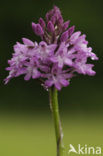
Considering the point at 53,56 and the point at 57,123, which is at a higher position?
the point at 53,56

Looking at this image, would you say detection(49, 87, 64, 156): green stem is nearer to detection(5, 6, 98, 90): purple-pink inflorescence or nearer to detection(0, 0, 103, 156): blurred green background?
detection(5, 6, 98, 90): purple-pink inflorescence

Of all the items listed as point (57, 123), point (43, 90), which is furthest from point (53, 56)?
point (43, 90)

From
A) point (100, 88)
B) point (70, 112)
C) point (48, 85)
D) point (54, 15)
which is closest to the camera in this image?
point (48, 85)

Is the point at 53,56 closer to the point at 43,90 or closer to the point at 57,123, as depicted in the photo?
the point at 57,123

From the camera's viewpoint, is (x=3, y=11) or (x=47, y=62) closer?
(x=47, y=62)

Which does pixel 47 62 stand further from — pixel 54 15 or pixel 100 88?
pixel 100 88

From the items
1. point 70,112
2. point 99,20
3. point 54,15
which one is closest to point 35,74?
point 54,15

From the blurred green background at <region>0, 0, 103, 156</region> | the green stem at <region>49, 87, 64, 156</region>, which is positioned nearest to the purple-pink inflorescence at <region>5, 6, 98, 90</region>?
the green stem at <region>49, 87, 64, 156</region>
